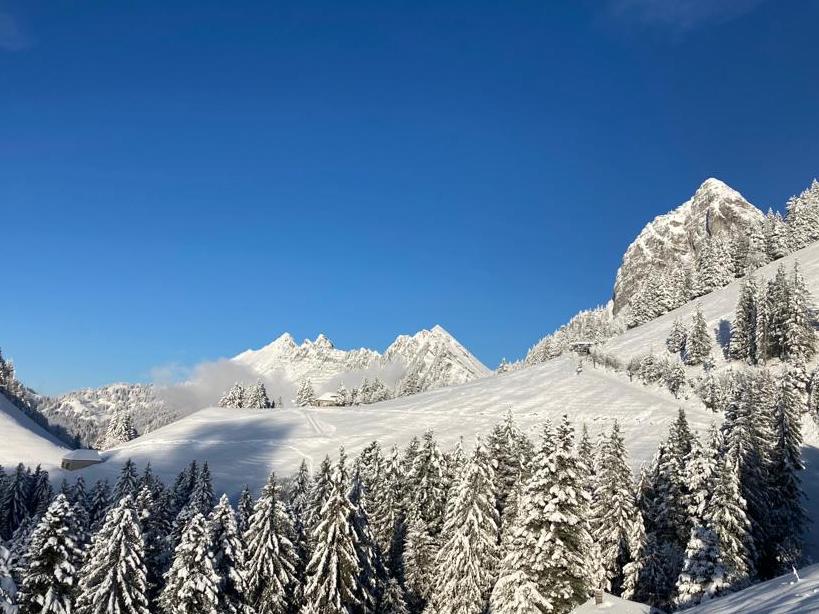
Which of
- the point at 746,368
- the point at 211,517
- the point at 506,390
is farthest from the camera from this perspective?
the point at 506,390

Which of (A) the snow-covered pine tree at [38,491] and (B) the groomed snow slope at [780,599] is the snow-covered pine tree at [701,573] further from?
(A) the snow-covered pine tree at [38,491]

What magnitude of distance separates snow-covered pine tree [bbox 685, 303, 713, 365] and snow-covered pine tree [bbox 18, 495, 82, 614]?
91678 millimetres

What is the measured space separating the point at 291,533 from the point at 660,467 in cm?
2925

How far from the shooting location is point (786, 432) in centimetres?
4788

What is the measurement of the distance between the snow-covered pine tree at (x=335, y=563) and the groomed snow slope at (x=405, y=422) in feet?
144

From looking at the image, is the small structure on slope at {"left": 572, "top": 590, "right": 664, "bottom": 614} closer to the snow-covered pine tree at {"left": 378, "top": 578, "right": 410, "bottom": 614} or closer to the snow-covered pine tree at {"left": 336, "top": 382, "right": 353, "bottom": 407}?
the snow-covered pine tree at {"left": 378, "top": 578, "right": 410, "bottom": 614}

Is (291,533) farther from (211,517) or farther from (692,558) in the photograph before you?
(692,558)

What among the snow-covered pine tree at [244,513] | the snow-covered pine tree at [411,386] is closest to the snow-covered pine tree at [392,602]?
the snow-covered pine tree at [244,513]

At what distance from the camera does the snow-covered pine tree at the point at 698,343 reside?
98.6 meters

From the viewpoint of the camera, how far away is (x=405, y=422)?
105562 mm

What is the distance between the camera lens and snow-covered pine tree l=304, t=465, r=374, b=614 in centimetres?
3978

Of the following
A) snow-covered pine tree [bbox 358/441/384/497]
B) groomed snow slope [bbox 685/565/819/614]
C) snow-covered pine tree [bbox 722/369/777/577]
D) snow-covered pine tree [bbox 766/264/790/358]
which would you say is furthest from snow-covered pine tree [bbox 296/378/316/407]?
groomed snow slope [bbox 685/565/819/614]

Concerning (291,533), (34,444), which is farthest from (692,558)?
(34,444)

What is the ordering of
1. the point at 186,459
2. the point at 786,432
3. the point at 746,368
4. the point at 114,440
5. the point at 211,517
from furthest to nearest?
1. the point at 114,440
2. the point at 186,459
3. the point at 746,368
4. the point at 786,432
5. the point at 211,517
